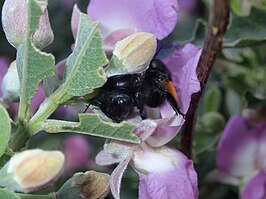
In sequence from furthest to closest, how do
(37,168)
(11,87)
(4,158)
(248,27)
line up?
1. (248,27)
2. (11,87)
3. (4,158)
4. (37,168)

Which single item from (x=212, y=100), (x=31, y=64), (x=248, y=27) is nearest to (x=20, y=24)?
(x=31, y=64)

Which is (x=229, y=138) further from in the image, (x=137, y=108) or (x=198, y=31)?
(x=137, y=108)

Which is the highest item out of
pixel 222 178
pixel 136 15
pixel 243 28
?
pixel 136 15

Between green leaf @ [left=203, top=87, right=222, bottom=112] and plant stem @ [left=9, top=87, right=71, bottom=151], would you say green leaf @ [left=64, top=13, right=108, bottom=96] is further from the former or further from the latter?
green leaf @ [left=203, top=87, right=222, bottom=112]

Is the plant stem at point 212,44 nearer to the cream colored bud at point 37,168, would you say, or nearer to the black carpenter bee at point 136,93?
the black carpenter bee at point 136,93

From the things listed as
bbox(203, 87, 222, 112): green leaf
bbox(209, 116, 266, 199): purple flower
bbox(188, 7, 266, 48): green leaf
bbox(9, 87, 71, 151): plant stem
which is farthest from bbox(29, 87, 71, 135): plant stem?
bbox(203, 87, 222, 112): green leaf

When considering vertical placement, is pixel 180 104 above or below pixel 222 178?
above

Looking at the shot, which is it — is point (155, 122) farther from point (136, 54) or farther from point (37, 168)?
point (37, 168)
